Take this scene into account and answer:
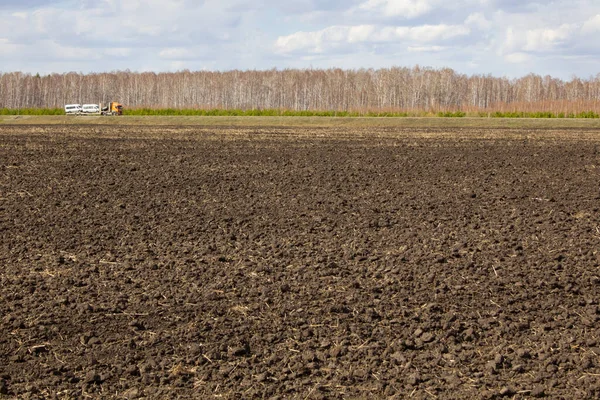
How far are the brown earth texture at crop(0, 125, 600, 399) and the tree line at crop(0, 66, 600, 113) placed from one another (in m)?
87.4

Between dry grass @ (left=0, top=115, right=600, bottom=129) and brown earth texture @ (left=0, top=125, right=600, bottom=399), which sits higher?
dry grass @ (left=0, top=115, right=600, bottom=129)

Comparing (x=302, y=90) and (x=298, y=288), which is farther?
(x=302, y=90)

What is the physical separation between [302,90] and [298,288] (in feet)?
346

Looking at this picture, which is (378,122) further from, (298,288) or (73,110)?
(298,288)

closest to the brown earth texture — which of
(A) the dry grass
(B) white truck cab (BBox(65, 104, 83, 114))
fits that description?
(A) the dry grass

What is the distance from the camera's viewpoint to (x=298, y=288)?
28.5 ft

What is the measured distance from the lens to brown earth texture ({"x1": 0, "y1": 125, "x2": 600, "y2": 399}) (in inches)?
248

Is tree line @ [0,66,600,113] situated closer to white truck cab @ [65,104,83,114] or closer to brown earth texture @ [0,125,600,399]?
white truck cab @ [65,104,83,114]

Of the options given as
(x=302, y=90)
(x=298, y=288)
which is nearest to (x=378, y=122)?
(x=298, y=288)

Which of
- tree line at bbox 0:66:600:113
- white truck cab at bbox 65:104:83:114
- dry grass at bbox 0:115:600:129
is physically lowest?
dry grass at bbox 0:115:600:129

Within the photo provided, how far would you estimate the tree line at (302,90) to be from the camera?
351 ft

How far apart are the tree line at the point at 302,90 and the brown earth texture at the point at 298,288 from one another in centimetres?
8735

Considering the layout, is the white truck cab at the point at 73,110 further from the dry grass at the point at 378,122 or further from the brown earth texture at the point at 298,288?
the brown earth texture at the point at 298,288

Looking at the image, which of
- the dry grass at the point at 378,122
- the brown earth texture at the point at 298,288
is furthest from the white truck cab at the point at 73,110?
the brown earth texture at the point at 298,288
